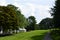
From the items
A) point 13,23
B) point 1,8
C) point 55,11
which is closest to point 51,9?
point 55,11

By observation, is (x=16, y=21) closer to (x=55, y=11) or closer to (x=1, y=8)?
(x=1, y=8)

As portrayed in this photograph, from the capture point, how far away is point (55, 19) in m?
46.6

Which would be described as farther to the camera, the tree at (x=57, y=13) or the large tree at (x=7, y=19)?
the large tree at (x=7, y=19)

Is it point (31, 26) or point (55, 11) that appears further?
point (31, 26)

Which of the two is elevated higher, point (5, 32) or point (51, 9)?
point (51, 9)

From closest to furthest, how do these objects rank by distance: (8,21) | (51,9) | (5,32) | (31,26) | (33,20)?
1. (51,9)
2. (8,21)
3. (5,32)
4. (31,26)
5. (33,20)

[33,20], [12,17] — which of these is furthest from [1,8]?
[33,20]

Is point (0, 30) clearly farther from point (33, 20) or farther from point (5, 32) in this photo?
point (33, 20)

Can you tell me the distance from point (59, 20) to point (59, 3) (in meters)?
3.51

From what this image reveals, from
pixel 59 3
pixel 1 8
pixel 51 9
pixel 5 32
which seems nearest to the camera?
pixel 59 3

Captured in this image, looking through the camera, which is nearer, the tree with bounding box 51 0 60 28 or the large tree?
the tree with bounding box 51 0 60 28

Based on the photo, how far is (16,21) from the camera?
63.4m

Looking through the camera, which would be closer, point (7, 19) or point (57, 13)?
point (57, 13)

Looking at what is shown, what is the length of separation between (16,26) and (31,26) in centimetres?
6299
